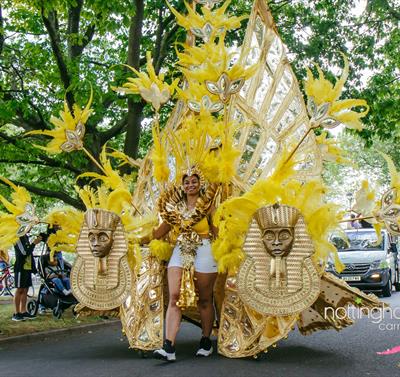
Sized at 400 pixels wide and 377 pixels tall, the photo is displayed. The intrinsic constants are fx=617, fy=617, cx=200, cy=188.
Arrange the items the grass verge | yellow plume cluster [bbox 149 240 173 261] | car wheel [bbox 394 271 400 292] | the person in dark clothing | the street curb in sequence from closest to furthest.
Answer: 1. yellow plume cluster [bbox 149 240 173 261]
2. the street curb
3. the grass verge
4. the person in dark clothing
5. car wheel [bbox 394 271 400 292]

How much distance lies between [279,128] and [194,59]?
1500 millimetres

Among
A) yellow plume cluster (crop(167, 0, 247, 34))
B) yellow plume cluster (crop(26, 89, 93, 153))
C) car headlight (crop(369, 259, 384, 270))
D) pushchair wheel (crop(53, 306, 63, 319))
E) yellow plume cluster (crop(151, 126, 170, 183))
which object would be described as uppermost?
yellow plume cluster (crop(167, 0, 247, 34))

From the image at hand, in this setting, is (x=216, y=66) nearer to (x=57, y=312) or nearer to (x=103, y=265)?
(x=103, y=265)

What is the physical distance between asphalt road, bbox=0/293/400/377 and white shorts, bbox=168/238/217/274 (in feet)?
2.62

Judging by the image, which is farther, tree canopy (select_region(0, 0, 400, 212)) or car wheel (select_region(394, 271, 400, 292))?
car wheel (select_region(394, 271, 400, 292))

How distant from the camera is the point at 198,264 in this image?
566 cm

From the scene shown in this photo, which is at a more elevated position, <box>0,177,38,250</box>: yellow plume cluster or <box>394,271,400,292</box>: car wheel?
<box>0,177,38,250</box>: yellow plume cluster

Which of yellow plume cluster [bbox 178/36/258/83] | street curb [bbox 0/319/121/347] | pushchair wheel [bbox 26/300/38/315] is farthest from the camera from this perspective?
pushchair wheel [bbox 26/300/38/315]

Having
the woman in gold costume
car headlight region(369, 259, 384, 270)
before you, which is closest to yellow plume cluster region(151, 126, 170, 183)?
the woman in gold costume

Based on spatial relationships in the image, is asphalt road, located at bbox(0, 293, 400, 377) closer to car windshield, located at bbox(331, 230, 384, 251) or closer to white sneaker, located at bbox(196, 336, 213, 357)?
white sneaker, located at bbox(196, 336, 213, 357)

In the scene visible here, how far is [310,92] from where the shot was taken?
511cm

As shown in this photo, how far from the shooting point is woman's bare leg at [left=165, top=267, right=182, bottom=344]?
5465mm

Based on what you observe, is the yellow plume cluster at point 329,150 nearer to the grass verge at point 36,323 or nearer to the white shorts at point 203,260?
the white shorts at point 203,260

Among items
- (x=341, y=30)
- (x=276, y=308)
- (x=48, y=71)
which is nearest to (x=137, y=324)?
(x=276, y=308)
